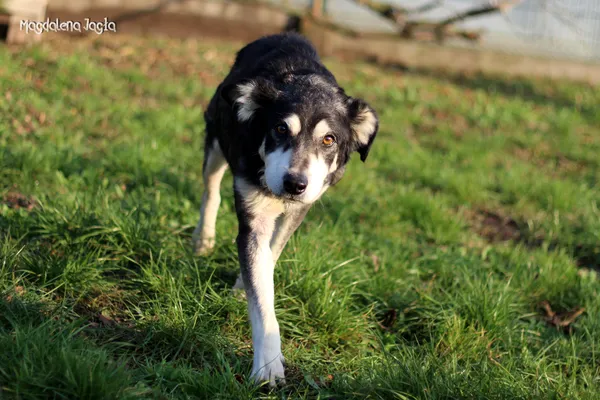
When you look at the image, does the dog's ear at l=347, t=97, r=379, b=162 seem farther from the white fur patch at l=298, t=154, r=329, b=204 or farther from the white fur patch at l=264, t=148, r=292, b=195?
the white fur patch at l=264, t=148, r=292, b=195

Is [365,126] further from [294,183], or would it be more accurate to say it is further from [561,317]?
[561,317]

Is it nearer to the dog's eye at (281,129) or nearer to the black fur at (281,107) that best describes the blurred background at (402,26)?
the black fur at (281,107)

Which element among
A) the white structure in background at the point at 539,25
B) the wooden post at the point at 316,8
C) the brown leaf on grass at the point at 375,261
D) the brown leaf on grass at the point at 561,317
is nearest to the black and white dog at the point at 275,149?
the brown leaf on grass at the point at 375,261

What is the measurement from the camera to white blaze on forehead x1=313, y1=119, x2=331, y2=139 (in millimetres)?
3510

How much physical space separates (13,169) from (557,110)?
8.13 metres

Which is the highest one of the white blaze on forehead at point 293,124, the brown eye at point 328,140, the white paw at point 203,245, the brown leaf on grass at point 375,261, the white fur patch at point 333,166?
the white blaze on forehead at point 293,124

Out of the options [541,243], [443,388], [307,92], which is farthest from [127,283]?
[541,243]

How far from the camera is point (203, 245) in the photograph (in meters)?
4.36

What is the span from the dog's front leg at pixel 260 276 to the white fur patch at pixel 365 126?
2.36 feet

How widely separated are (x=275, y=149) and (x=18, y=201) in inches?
87.7

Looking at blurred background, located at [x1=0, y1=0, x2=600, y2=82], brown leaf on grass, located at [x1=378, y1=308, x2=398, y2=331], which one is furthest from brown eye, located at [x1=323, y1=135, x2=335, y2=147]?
blurred background, located at [x1=0, y1=0, x2=600, y2=82]

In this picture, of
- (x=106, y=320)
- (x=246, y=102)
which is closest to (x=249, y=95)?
(x=246, y=102)

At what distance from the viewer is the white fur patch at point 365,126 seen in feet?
12.7

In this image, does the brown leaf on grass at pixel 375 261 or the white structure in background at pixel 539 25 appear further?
the white structure in background at pixel 539 25
